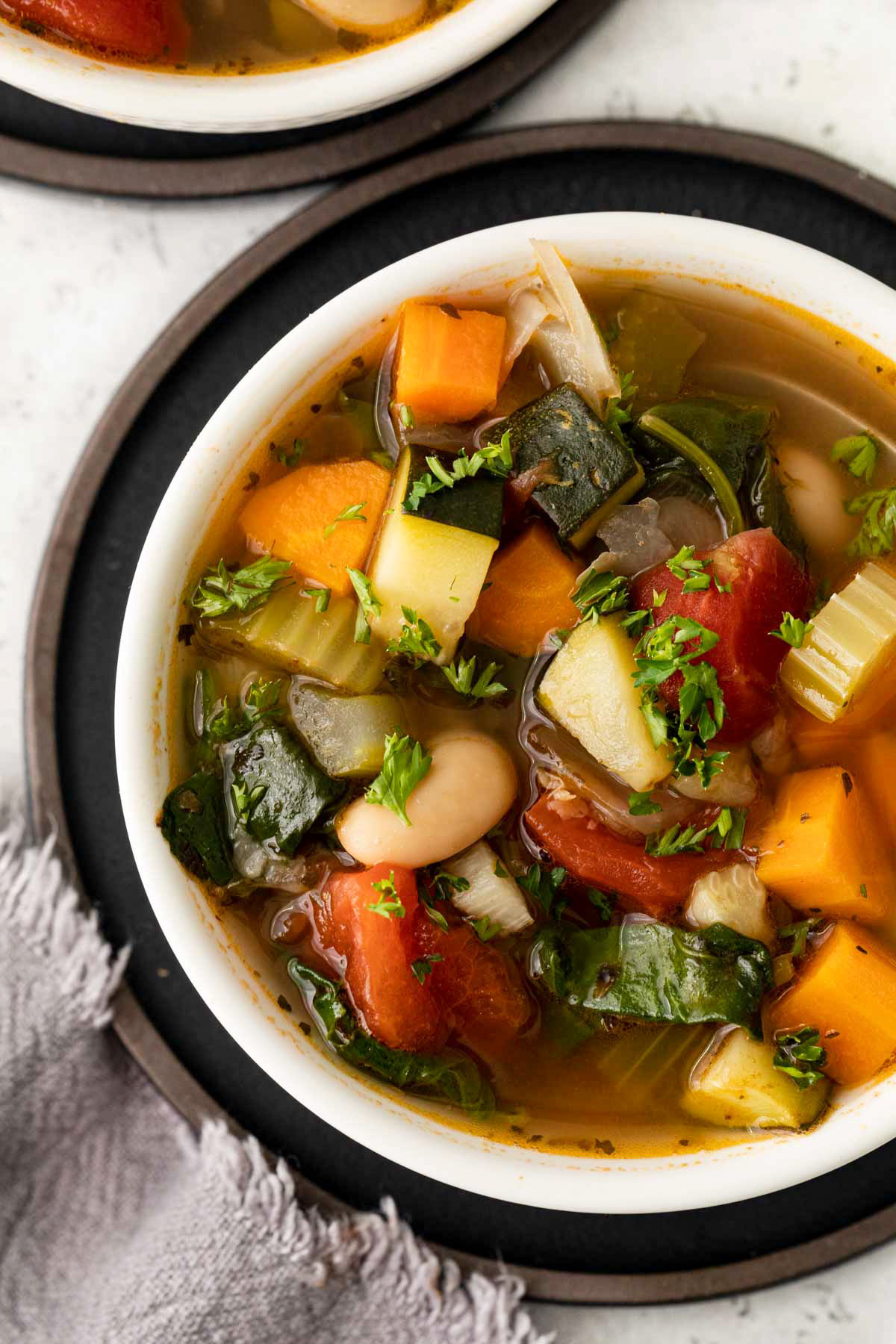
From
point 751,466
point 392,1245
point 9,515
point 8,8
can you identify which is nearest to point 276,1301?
point 392,1245

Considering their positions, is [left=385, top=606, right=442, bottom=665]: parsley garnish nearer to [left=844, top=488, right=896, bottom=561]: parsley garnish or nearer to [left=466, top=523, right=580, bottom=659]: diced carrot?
[left=466, top=523, right=580, bottom=659]: diced carrot

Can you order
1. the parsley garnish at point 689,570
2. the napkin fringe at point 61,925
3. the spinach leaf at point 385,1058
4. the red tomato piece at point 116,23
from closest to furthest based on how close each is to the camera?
the parsley garnish at point 689,570 < the spinach leaf at point 385,1058 < the red tomato piece at point 116,23 < the napkin fringe at point 61,925

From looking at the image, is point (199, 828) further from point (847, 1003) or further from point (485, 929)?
point (847, 1003)

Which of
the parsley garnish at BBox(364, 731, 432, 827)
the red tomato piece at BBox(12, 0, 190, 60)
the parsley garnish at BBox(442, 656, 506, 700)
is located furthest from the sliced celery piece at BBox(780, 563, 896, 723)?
the red tomato piece at BBox(12, 0, 190, 60)

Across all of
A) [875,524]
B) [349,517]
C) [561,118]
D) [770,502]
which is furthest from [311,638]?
[561,118]

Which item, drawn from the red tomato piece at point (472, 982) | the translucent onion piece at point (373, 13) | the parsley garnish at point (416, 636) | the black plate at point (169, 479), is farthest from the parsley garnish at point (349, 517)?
the translucent onion piece at point (373, 13)

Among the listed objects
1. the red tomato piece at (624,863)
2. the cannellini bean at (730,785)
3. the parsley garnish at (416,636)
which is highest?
the cannellini bean at (730,785)

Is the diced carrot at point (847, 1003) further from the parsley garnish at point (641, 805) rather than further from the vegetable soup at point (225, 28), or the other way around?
the vegetable soup at point (225, 28)

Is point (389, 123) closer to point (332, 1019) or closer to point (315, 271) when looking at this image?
point (315, 271)
